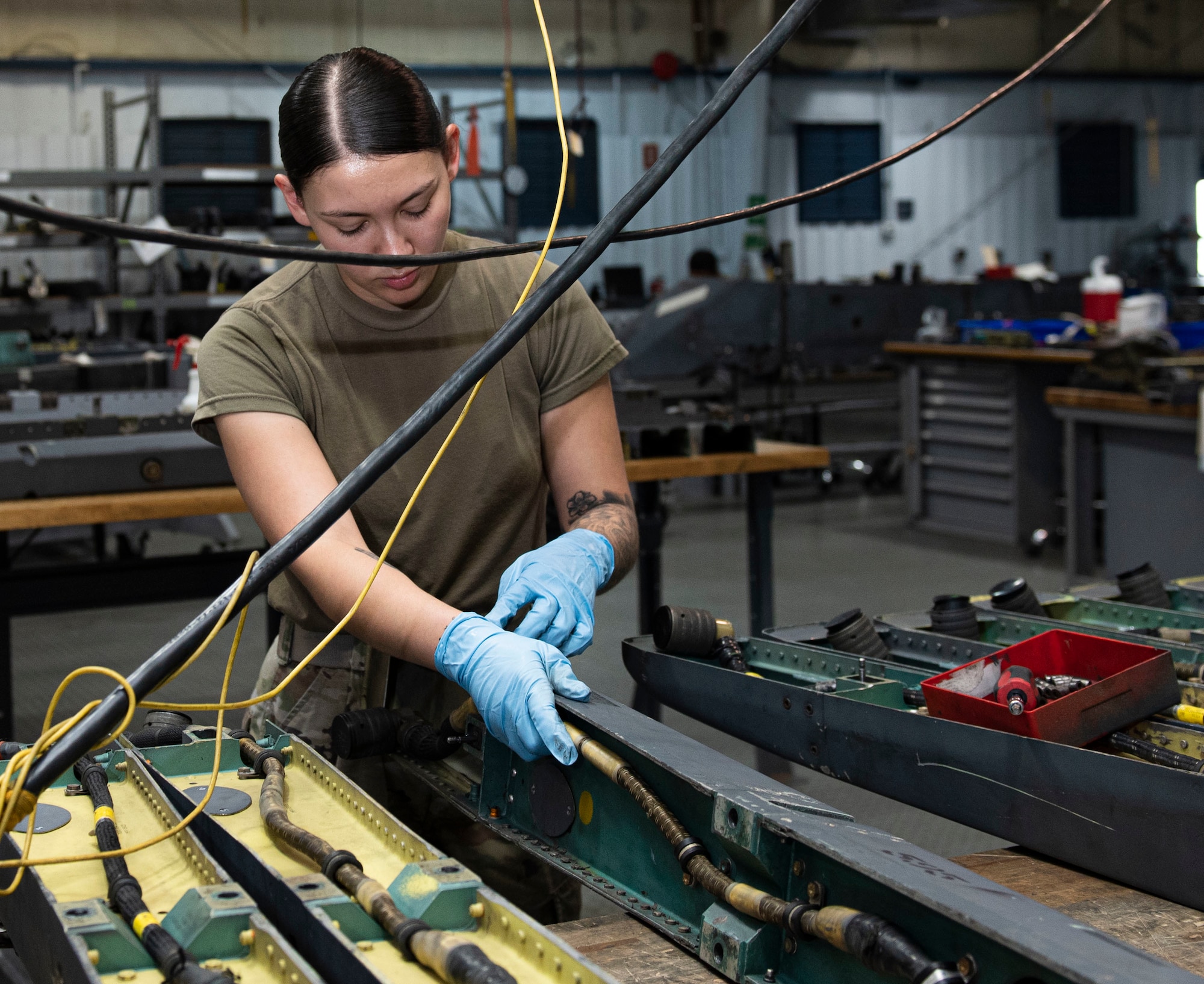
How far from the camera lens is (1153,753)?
1015 millimetres

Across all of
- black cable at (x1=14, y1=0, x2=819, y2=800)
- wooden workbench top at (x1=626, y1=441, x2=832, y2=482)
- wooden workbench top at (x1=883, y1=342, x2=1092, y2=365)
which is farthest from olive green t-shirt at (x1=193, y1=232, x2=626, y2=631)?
wooden workbench top at (x1=883, y1=342, x2=1092, y2=365)

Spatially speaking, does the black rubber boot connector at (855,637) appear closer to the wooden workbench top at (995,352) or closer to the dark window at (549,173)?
the wooden workbench top at (995,352)

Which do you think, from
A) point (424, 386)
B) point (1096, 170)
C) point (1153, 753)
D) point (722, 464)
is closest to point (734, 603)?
point (722, 464)

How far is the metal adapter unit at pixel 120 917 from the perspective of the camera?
0.72 metres

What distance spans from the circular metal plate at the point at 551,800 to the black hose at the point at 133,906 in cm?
32

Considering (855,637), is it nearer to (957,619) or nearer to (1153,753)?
(957,619)

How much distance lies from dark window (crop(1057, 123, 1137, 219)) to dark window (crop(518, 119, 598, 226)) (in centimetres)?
397

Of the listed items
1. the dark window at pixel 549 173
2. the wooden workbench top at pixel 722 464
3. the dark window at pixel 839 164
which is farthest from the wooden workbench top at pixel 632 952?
the dark window at pixel 839 164

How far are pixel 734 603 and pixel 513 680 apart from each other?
3.23 m

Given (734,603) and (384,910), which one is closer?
(384,910)

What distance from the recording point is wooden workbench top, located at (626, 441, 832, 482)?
2.71 metres

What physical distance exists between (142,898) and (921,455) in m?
4.63

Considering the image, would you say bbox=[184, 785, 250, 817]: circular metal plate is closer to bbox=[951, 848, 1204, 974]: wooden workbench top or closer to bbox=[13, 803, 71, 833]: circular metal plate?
bbox=[13, 803, 71, 833]: circular metal plate

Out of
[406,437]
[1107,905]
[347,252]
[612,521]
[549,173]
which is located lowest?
[1107,905]
